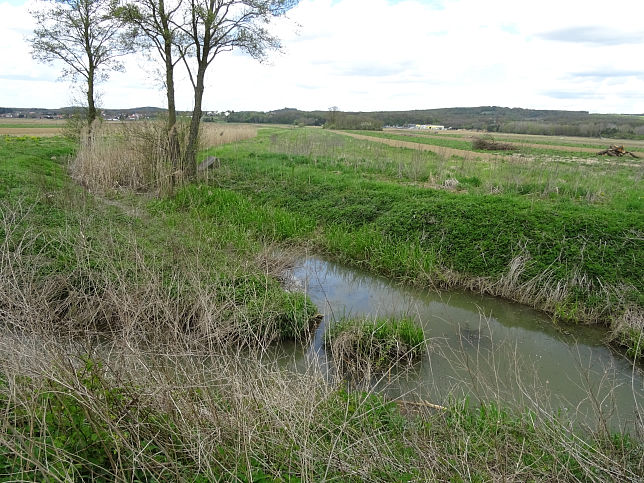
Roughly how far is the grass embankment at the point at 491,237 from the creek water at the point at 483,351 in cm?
35

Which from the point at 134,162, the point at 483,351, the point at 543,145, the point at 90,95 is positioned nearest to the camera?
the point at 483,351

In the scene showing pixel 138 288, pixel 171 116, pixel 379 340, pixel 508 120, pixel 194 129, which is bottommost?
pixel 379 340

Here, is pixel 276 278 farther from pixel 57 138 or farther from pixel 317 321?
pixel 57 138

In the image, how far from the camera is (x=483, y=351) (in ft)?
18.3

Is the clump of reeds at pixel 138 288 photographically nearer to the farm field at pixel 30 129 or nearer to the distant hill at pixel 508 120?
the farm field at pixel 30 129

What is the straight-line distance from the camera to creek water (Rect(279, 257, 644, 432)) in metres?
4.35

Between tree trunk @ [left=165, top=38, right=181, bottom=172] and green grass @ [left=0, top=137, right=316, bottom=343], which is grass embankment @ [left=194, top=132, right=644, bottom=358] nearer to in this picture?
tree trunk @ [left=165, top=38, right=181, bottom=172]

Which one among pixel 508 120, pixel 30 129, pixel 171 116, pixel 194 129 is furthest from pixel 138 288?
pixel 508 120

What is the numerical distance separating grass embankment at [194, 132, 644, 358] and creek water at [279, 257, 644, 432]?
1.14 ft

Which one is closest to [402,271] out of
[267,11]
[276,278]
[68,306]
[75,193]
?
[276,278]

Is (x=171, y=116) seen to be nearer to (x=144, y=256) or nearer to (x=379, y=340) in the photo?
A: (x=144, y=256)

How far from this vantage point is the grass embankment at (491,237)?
22.2 feet

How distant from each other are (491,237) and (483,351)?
3.06 meters

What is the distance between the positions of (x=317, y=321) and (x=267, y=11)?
32.0ft
